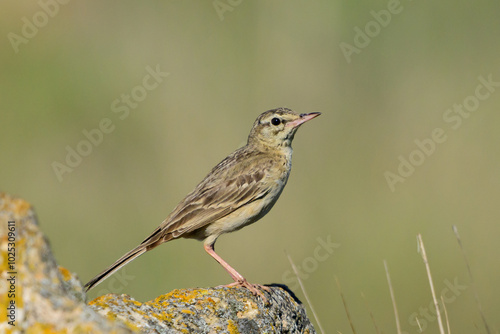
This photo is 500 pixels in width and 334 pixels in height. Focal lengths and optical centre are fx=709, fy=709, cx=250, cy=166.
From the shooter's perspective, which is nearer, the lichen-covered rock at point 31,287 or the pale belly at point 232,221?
the lichen-covered rock at point 31,287

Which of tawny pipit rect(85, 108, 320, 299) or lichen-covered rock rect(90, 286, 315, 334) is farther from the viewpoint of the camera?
tawny pipit rect(85, 108, 320, 299)

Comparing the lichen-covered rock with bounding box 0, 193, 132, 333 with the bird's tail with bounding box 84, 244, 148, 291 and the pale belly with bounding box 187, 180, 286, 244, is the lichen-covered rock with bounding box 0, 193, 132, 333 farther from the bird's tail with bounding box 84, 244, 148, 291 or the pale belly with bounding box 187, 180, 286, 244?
the pale belly with bounding box 187, 180, 286, 244

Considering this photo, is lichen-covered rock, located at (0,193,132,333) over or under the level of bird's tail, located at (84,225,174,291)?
over

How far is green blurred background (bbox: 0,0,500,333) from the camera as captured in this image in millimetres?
8359

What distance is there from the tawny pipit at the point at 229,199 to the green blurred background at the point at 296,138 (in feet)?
6.78

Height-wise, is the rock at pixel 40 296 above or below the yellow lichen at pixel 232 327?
above

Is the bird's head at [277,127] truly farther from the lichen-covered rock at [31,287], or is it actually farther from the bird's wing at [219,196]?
the lichen-covered rock at [31,287]

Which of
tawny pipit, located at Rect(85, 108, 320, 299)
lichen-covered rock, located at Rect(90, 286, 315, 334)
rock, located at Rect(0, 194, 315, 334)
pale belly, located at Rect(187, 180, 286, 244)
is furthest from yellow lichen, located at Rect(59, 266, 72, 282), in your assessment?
pale belly, located at Rect(187, 180, 286, 244)

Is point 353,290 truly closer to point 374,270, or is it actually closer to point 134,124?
point 374,270

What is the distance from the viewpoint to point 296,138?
9.31m

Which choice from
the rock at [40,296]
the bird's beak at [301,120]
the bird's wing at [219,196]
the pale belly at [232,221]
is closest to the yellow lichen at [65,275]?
the rock at [40,296]

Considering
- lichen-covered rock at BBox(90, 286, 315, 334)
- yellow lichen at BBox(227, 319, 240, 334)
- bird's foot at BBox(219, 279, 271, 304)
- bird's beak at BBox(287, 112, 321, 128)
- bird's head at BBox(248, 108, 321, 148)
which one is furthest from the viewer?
bird's head at BBox(248, 108, 321, 148)

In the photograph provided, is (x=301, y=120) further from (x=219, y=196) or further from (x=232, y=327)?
(x=232, y=327)

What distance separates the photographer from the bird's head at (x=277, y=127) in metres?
6.88
